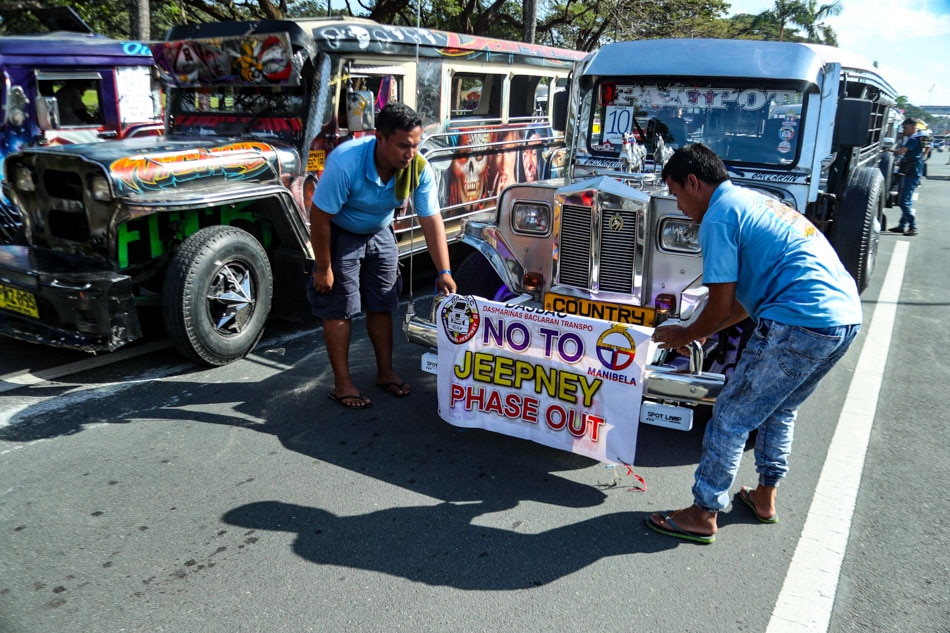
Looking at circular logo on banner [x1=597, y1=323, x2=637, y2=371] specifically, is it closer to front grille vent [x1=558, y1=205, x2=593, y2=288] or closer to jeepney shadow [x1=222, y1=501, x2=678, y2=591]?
jeepney shadow [x1=222, y1=501, x2=678, y2=591]

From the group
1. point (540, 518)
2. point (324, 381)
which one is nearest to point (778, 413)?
point (540, 518)

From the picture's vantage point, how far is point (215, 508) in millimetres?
3221

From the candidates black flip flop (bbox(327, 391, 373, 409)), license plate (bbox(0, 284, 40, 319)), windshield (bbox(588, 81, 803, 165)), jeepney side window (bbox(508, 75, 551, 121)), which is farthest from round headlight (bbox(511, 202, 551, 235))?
jeepney side window (bbox(508, 75, 551, 121))

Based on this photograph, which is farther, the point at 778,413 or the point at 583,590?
the point at 778,413

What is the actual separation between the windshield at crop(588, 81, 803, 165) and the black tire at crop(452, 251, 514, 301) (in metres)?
1.54

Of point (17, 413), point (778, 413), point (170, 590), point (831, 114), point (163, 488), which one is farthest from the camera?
point (831, 114)

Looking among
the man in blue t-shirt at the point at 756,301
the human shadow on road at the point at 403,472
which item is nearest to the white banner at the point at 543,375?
the human shadow on road at the point at 403,472

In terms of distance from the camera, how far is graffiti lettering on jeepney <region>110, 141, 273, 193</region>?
4434 millimetres

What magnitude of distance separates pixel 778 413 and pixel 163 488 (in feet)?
9.31

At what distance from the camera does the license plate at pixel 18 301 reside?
4492 millimetres

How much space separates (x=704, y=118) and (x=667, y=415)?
265 centimetres

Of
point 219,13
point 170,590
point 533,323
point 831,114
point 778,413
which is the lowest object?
point 170,590

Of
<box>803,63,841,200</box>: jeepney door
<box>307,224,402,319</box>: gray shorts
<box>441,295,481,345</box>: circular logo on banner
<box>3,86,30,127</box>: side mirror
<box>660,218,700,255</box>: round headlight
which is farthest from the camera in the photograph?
<box>3,86,30,127</box>: side mirror

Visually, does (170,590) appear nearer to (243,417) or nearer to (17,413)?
A: (243,417)
